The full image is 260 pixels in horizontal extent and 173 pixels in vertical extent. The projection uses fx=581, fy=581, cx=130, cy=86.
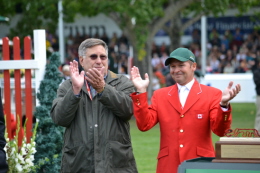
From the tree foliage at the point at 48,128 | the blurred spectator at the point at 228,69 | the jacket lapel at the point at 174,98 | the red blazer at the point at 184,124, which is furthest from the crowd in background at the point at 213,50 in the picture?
the red blazer at the point at 184,124

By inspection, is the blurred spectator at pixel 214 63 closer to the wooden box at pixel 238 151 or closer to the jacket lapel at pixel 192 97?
the jacket lapel at pixel 192 97

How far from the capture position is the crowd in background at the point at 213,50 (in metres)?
30.1

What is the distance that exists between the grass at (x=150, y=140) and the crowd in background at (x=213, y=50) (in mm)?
8445

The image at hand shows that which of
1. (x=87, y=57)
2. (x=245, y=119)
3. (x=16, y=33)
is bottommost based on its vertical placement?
(x=245, y=119)

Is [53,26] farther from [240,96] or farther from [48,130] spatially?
[48,130]

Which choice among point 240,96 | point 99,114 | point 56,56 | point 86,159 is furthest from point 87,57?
point 240,96

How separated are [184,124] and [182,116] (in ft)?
0.23

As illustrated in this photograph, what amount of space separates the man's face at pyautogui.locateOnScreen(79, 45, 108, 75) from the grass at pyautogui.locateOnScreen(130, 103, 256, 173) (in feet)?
16.8

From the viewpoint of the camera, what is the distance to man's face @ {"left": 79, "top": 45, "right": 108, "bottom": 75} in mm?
4816

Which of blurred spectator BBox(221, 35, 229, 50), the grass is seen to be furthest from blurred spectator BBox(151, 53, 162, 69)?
the grass

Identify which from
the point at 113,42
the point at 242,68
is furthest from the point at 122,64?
the point at 242,68

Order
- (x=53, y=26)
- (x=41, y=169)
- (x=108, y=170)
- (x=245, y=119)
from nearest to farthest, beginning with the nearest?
(x=108, y=170), (x=41, y=169), (x=245, y=119), (x=53, y=26)

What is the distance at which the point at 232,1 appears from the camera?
66.0 feet

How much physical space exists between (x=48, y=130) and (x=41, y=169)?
487 mm
